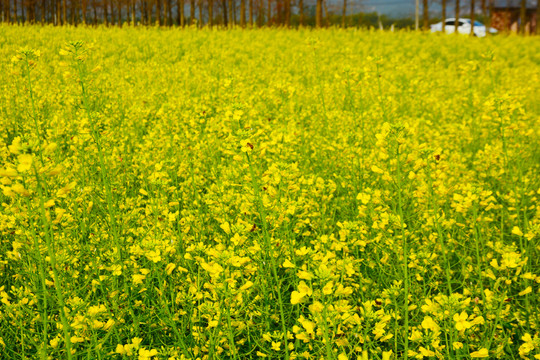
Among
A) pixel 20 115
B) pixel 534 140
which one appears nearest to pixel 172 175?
pixel 20 115

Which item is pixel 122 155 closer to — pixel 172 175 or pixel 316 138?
pixel 172 175

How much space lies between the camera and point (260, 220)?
3322mm

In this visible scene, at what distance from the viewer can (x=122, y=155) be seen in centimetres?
471

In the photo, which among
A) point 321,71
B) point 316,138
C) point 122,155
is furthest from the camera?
point 321,71

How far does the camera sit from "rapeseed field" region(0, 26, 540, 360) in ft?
6.90

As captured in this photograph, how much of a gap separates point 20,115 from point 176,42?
847cm

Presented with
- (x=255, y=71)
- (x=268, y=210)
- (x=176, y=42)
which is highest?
(x=176, y=42)

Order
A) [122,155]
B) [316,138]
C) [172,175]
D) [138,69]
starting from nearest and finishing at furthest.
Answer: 1. [172,175]
2. [122,155]
3. [316,138]
4. [138,69]

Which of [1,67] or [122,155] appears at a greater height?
[1,67]

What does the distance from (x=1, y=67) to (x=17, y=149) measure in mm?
8280

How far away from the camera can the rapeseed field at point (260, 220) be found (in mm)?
2104

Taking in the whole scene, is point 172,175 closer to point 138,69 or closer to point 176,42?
point 138,69

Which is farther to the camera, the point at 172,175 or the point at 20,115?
the point at 20,115

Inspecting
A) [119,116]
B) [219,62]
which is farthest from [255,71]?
[119,116]
